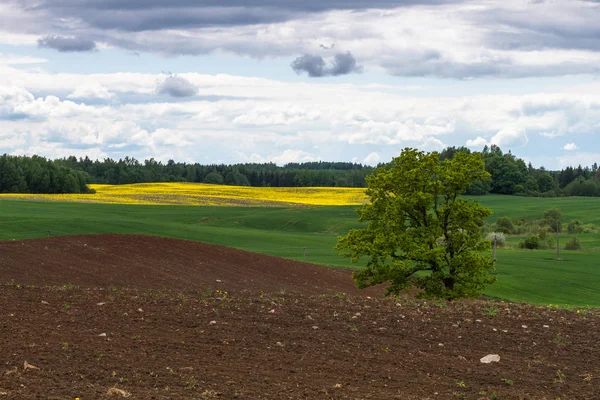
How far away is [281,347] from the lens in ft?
39.9

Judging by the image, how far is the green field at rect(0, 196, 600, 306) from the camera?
4619 cm

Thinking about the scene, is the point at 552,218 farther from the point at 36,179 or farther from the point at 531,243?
the point at 36,179

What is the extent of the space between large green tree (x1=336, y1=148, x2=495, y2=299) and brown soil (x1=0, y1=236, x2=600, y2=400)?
464 inches

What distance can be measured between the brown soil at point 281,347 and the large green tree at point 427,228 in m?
11.8

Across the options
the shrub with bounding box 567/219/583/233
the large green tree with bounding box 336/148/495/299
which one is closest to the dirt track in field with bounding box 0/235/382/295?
the large green tree with bounding box 336/148/495/299

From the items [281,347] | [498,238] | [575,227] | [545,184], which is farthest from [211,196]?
[281,347]

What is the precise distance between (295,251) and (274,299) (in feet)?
143

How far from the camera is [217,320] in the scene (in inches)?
532

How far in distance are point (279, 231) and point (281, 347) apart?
66.4 meters

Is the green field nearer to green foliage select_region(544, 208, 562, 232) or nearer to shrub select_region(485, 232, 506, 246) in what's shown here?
green foliage select_region(544, 208, 562, 232)

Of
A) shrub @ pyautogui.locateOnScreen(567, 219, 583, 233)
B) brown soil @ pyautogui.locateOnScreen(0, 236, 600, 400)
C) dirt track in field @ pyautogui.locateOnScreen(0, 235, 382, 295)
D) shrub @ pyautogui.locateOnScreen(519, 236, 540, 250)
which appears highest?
brown soil @ pyautogui.locateOnScreen(0, 236, 600, 400)

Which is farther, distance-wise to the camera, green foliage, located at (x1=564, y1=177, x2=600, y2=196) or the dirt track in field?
green foliage, located at (x1=564, y1=177, x2=600, y2=196)

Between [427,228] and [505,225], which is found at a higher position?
[427,228]

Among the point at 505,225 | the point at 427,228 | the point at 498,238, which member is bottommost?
the point at 498,238
